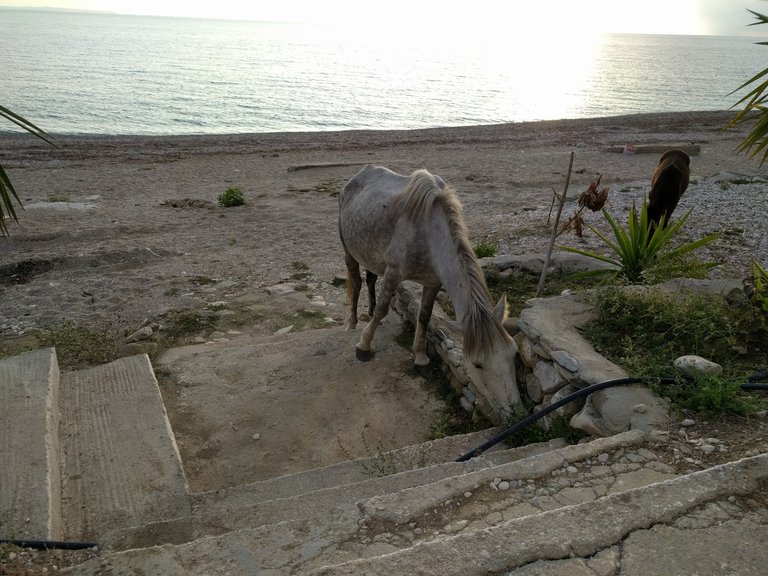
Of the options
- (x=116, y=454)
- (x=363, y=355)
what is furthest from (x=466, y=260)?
(x=116, y=454)

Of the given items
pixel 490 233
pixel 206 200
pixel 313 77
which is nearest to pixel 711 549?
pixel 490 233

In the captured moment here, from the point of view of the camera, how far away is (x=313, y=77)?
201ft

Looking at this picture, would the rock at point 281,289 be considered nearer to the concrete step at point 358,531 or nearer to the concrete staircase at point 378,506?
the concrete staircase at point 378,506

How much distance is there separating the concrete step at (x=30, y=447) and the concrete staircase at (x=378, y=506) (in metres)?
0.01

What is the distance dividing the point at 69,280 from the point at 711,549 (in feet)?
28.8

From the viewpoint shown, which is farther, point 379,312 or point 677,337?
point 379,312

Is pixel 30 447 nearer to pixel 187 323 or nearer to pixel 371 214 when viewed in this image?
pixel 187 323

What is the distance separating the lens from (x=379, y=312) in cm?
596

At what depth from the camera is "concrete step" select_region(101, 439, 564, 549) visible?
11.0 ft

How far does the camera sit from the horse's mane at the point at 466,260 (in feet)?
14.6

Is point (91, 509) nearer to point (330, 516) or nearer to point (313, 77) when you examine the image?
point (330, 516)

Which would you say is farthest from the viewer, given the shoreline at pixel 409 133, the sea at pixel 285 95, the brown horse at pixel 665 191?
the sea at pixel 285 95

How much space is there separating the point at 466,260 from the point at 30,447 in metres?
3.56

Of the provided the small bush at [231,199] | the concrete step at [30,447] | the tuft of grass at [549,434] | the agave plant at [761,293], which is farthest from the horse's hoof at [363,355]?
the small bush at [231,199]
